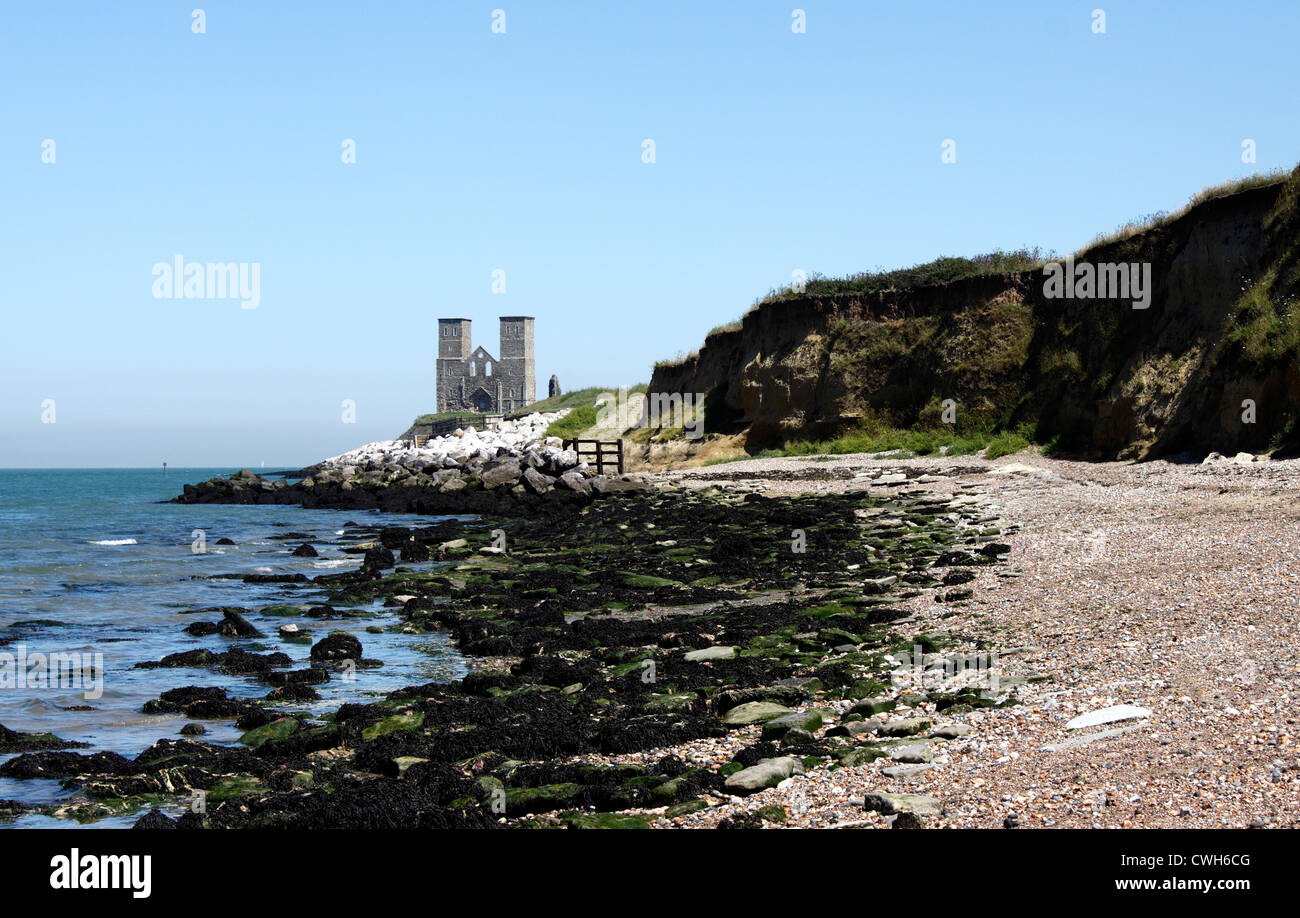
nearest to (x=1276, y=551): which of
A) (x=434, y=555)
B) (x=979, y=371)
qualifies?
(x=434, y=555)

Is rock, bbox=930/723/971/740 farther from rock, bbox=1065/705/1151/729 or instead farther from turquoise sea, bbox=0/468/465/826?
turquoise sea, bbox=0/468/465/826

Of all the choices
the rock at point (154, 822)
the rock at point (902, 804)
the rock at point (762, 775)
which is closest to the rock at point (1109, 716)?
the rock at point (902, 804)

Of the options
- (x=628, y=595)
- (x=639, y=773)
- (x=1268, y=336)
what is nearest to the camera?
(x=639, y=773)

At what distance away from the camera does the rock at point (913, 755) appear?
278 inches

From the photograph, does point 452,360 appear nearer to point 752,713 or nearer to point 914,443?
point 914,443

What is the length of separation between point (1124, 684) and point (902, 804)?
2851 mm

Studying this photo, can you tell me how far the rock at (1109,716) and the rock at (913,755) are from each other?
96 cm

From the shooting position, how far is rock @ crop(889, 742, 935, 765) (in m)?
7.06

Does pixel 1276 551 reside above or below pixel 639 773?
above
